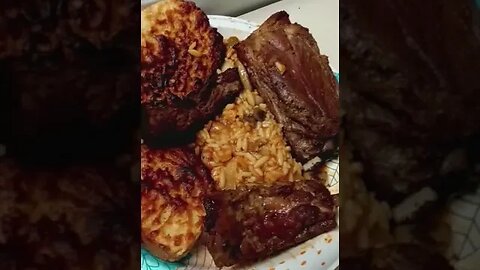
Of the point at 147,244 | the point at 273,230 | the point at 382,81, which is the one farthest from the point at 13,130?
the point at 382,81

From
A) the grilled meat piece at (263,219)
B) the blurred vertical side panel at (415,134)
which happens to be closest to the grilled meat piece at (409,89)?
the blurred vertical side panel at (415,134)

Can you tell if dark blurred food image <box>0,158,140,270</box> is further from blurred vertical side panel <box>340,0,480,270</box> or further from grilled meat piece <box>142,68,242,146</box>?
blurred vertical side panel <box>340,0,480,270</box>

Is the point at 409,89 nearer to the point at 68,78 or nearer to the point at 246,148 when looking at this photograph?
the point at 246,148

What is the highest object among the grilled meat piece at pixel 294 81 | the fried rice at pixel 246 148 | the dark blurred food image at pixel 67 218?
the grilled meat piece at pixel 294 81

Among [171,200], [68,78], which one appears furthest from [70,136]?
[171,200]

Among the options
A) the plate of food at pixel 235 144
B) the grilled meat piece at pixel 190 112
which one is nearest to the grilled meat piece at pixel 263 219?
the plate of food at pixel 235 144

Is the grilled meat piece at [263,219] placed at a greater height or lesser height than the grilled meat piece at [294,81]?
lesser

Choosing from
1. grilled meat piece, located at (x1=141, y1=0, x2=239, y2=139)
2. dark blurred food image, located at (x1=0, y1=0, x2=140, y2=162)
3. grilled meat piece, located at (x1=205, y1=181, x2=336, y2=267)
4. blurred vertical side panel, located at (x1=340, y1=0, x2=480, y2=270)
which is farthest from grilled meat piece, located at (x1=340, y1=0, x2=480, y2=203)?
dark blurred food image, located at (x1=0, y1=0, x2=140, y2=162)

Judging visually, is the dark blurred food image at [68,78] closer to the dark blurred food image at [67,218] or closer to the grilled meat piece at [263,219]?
the dark blurred food image at [67,218]
